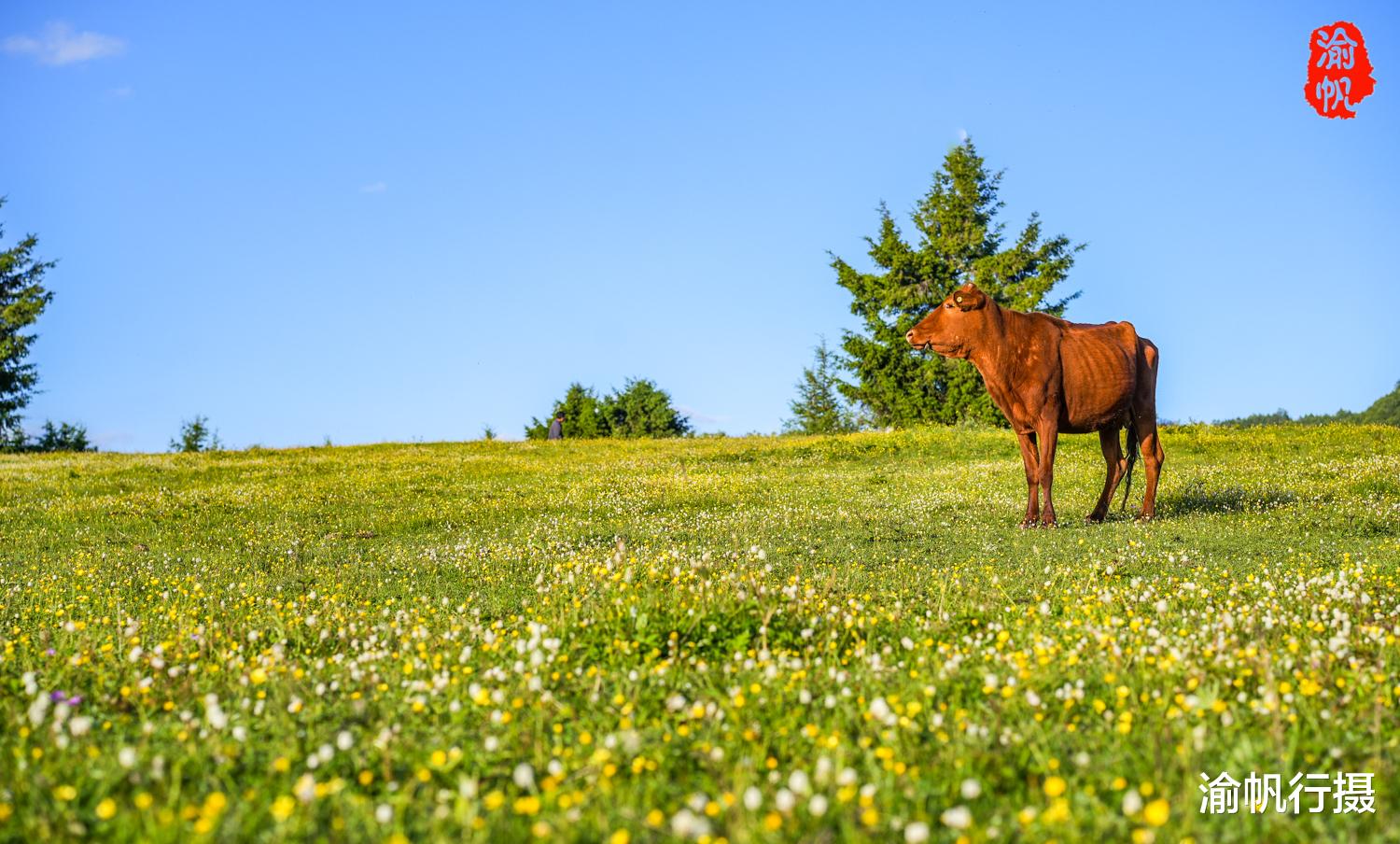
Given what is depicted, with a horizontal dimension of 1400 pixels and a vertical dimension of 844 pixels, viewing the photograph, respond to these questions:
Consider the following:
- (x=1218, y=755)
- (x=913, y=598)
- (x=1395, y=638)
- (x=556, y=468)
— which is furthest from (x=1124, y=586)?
(x=556, y=468)

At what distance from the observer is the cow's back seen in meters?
16.2

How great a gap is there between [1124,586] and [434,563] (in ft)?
28.3

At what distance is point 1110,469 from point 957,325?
394 cm

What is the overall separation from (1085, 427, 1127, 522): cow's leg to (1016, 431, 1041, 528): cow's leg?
1.05 meters

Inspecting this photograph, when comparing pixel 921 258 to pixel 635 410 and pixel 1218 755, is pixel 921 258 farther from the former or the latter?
pixel 1218 755

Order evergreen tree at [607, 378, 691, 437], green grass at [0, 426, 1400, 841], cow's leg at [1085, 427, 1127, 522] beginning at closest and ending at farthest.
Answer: green grass at [0, 426, 1400, 841]
cow's leg at [1085, 427, 1127, 522]
evergreen tree at [607, 378, 691, 437]

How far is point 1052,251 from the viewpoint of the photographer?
163ft

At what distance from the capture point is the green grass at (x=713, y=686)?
167 inches

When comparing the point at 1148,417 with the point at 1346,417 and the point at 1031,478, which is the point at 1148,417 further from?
the point at 1346,417

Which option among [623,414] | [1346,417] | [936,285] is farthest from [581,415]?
[1346,417]

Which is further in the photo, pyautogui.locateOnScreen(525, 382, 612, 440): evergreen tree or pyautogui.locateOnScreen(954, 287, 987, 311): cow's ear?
pyautogui.locateOnScreen(525, 382, 612, 440): evergreen tree

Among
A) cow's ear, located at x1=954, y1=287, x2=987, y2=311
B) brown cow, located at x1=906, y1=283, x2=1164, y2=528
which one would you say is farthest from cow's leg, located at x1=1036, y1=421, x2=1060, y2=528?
cow's ear, located at x1=954, y1=287, x2=987, y2=311

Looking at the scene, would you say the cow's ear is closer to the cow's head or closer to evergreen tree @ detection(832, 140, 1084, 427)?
the cow's head

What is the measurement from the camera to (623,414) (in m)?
55.2
